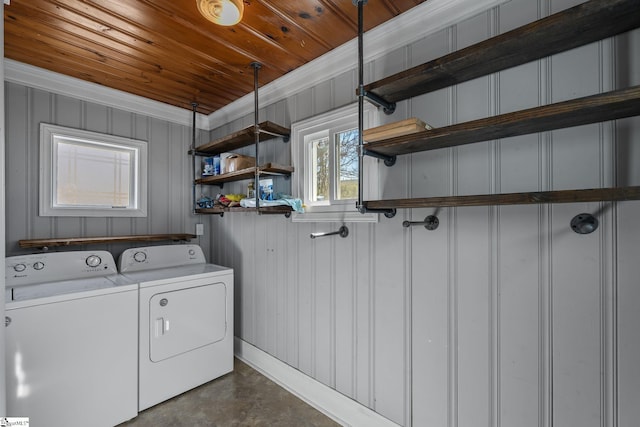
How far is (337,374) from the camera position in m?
1.87

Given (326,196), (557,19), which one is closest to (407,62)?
(557,19)

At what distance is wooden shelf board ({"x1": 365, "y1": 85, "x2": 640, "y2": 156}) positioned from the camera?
0.86 metres

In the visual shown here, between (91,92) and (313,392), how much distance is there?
2759 millimetres

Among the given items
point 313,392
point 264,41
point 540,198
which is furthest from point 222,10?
point 313,392

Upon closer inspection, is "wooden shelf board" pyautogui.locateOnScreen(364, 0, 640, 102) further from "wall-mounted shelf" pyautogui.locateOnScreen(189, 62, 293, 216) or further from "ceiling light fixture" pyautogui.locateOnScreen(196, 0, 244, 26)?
"wall-mounted shelf" pyautogui.locateOnScreen(189, 62, 293, 216)


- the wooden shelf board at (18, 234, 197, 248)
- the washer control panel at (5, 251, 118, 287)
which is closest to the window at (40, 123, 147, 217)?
the wooden shelf board at (18, 234, 197, 248)

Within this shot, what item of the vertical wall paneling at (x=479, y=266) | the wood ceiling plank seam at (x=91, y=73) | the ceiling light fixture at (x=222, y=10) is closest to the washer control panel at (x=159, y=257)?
the vertical wall paneling at (x=479, y=266)

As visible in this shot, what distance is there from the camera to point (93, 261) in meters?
2.16

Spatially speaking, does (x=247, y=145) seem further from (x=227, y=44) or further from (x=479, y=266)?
(x=479, y=266)

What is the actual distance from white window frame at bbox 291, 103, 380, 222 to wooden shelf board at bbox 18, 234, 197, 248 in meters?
1.21

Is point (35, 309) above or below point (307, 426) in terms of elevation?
above

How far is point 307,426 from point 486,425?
1038mm

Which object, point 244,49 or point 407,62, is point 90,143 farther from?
point 407,62

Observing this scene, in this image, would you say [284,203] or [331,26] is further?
[284,203]
